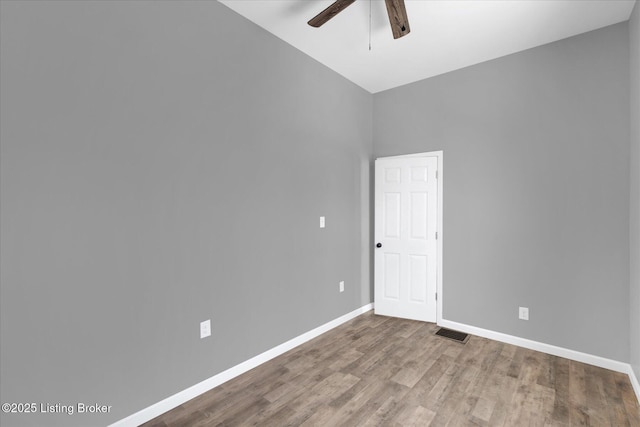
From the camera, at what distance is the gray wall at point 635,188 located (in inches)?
85.7

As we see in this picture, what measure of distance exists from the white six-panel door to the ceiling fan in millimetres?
1799

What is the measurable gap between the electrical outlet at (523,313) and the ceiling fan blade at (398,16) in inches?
113

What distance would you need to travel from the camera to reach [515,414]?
1.96m

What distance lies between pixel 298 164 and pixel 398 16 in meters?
1.54

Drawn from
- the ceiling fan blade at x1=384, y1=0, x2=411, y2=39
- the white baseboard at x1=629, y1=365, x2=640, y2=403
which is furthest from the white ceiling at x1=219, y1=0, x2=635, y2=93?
the white baseboard at x1=629, y1=365, x2=640, y2=403

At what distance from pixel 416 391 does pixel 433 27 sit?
309cm

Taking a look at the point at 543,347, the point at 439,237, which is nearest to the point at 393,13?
the point at 439,237

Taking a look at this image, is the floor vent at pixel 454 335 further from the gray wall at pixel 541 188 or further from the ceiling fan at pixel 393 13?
the ceiling fan at pixel 393 13

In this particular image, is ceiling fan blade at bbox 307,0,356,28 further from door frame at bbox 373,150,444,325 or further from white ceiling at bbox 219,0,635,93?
door frame at bbox 373,150,444,325

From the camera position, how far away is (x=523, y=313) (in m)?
2.97

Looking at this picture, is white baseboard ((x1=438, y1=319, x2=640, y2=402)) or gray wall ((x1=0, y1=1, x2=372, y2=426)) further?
white baseboard ((x1=438, y1=319, x2=640, y2=402))

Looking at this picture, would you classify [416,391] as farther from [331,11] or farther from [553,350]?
[331,11]

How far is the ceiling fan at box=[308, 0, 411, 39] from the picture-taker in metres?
1.93

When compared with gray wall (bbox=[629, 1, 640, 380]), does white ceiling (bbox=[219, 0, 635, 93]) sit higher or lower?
higher
